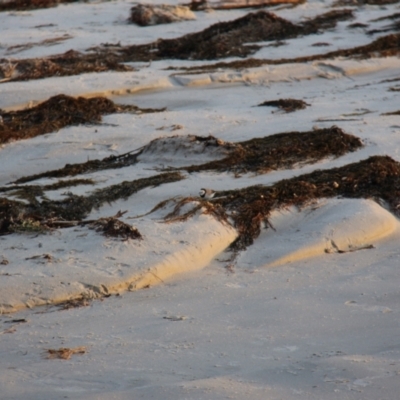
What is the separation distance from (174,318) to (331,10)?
11106mm

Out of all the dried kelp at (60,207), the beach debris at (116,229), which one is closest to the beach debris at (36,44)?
the dried kelp at (60,207)

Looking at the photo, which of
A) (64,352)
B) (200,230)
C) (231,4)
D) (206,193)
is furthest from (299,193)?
(231,4)

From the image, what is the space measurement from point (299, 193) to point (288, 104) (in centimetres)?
312

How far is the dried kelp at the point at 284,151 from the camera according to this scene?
645 cm

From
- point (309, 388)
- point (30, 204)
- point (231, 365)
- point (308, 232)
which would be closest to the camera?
point (309, 388)

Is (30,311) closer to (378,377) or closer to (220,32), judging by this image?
(378,377)

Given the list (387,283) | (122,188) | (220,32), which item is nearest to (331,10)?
(220,32)

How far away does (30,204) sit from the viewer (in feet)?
18.6

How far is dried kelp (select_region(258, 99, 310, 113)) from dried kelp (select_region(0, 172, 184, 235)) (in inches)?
102

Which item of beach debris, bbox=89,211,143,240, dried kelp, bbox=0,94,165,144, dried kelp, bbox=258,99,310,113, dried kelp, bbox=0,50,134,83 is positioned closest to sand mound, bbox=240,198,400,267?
beach debris, bbox=89,211,143,240

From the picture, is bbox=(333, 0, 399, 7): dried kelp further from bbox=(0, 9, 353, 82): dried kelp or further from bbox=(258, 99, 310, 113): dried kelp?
bbox=(258, 99, 310, 113): dried kelp

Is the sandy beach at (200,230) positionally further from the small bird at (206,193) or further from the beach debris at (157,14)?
the beach debris at (157,14)

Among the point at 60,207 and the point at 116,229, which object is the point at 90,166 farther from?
the point at 116,229

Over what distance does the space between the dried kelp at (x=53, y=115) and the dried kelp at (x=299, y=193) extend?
9.30 ft
